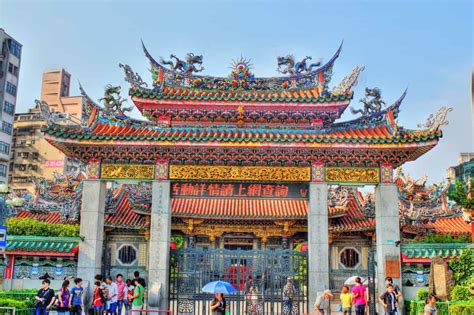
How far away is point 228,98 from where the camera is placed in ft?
58.7

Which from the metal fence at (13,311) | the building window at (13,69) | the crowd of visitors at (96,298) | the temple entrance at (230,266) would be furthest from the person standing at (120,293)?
the building window at (13,69)

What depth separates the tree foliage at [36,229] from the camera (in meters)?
19.1

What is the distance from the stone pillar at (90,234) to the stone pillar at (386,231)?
9508 mm

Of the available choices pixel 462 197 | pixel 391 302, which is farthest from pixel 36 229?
pixel 462 197

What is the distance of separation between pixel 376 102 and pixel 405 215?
8339 millimetres

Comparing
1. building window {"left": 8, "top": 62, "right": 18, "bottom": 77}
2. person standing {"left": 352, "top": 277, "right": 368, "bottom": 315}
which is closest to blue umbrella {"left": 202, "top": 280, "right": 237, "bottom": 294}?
person standing {"left": 352, "top": 277, "right": 368, "bottom": 315}

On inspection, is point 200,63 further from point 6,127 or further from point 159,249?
point 6,127

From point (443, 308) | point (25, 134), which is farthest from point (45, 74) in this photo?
point (443, 308)

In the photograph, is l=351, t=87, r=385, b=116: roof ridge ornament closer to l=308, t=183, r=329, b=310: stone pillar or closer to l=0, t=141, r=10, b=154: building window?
l=308, t=183, r=329, b=310: stone pillar

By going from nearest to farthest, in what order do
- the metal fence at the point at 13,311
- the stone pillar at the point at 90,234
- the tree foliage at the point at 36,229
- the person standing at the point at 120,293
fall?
the metal fence at the point at 13,311
the person standing at the point at 120,293
the stone pillar at the point at 90,234
the tree foliage at the point at 36,229

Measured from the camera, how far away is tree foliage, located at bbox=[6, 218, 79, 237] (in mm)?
19078

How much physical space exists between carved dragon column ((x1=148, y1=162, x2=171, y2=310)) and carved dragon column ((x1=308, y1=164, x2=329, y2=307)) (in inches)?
190

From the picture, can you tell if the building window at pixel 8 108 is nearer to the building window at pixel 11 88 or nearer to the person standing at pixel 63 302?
the building window at pixel 11 88

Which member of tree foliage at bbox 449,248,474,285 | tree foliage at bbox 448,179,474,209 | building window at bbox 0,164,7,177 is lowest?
tree foliage at bbox 449,248,474,285
